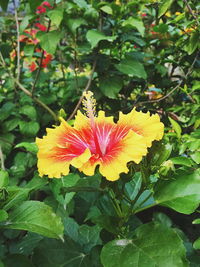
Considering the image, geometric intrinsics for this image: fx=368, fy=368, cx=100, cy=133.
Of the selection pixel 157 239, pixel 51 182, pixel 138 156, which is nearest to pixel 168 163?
pixel 138 156

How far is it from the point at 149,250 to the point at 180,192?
156mm

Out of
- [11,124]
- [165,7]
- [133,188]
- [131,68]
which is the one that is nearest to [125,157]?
[133,188]

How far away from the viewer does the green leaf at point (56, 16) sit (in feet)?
5.15

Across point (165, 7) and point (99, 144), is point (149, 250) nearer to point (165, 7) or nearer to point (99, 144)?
point (99, 144)

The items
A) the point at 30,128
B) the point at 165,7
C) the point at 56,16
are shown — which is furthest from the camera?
the point at 30,128

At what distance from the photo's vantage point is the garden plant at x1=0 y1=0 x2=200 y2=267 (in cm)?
86

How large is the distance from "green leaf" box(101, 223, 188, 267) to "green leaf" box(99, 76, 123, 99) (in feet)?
3.15

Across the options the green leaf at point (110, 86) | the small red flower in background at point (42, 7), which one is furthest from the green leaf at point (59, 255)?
the small red flower in background at point (42, 7)

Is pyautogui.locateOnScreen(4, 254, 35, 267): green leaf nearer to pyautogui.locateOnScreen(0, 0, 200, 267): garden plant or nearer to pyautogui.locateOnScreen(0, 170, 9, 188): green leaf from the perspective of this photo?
pyautogui.locateOnScreen(0, 0, 200, 267): garden plant

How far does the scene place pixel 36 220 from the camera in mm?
865

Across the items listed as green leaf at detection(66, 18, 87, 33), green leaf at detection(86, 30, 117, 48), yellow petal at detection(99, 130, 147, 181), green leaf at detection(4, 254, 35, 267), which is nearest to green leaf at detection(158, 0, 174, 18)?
green leaf at detection(86, 30, 117, 48)

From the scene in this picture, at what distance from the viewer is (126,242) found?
919 mm

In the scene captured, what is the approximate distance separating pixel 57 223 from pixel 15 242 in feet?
2.75

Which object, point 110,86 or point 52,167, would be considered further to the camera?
point 110,86
